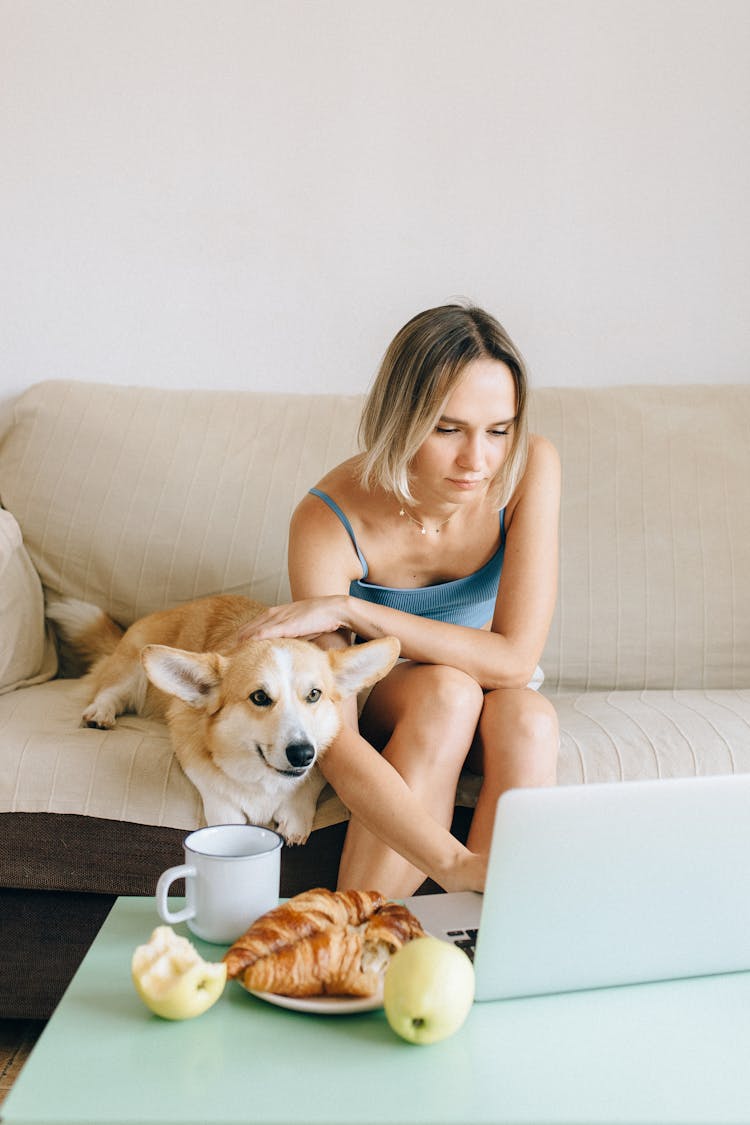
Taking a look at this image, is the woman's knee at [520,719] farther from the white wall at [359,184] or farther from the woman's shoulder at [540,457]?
the white wall at [359,184]

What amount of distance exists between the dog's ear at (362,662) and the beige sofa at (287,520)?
427mm

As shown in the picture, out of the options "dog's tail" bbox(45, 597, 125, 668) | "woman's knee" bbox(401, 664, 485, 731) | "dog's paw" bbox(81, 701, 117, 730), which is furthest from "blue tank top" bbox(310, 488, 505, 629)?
"dog's tail" bbox(45, 597, 125, 668)

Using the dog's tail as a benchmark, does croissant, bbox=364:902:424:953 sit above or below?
above

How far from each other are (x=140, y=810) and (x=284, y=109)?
1753 mm

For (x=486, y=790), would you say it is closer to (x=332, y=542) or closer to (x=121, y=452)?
(x=332, y=542)

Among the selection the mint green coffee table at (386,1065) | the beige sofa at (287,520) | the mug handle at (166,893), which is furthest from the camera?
the beige sofa at (287,520)

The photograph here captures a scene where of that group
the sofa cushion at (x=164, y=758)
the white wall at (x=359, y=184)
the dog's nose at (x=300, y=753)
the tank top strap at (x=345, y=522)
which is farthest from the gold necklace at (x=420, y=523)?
the white wall at (x=359, y=184)

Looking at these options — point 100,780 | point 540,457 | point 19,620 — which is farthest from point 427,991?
point 19,620

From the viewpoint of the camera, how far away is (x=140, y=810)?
155 centimetres

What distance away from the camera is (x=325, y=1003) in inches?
33.1

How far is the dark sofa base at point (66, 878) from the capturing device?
5.08ft

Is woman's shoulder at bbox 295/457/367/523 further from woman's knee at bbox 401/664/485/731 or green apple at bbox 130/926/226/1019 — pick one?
green apple at bbox 130/926/226/1019

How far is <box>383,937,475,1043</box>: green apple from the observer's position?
2.55 ft

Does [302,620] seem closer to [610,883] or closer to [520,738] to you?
[520,738]
